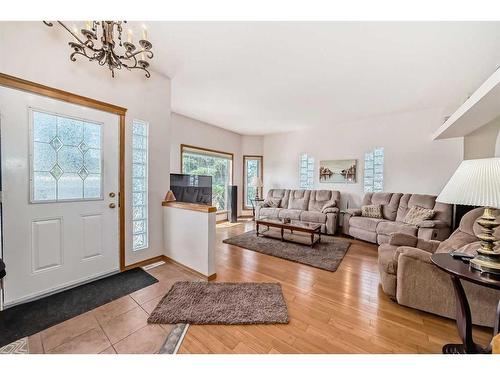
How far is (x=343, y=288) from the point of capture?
2.14 metres

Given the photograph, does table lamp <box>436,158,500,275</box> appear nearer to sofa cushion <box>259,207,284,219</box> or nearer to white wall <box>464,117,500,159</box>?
white wall <box>464,117,500,159</box>

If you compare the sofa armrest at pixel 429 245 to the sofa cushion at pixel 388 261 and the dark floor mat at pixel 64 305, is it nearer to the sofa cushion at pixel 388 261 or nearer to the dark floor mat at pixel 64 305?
the sofa cushion at pixel 388 261

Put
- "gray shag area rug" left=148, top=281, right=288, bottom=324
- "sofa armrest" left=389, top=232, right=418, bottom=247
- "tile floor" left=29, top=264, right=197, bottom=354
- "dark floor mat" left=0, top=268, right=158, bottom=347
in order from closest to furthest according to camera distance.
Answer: "tile floor" left=29, top=264, right=197, bottom=354 < "dark floor mat" left=0, top=268, right=158, bottom=347 < "gray shag area rug" left=148, top=281, right=288, bottom=324 < "sofa armrest" left=389, top=232, right=418, bottom=247

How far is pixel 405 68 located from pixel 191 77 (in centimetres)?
280

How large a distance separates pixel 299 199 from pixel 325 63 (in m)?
3.42

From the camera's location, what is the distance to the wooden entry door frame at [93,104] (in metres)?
1.68

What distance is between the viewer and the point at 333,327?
1547 millimetres

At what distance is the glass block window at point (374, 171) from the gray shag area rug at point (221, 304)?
142 inches

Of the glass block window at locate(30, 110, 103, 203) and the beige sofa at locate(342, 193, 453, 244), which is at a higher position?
the glass block window at locate(30, 110, 103, 203)

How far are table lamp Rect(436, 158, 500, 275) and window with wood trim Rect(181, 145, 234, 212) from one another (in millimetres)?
4461

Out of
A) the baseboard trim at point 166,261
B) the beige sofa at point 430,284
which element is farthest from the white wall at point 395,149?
the baseboard trim at point 166,261

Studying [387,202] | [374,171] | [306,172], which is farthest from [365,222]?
[306,172]

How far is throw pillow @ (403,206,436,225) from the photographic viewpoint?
3213mm

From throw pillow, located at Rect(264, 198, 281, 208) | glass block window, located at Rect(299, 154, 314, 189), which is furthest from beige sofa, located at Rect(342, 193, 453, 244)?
throw pillow, located at Rect(264, 198, 281, 208)
